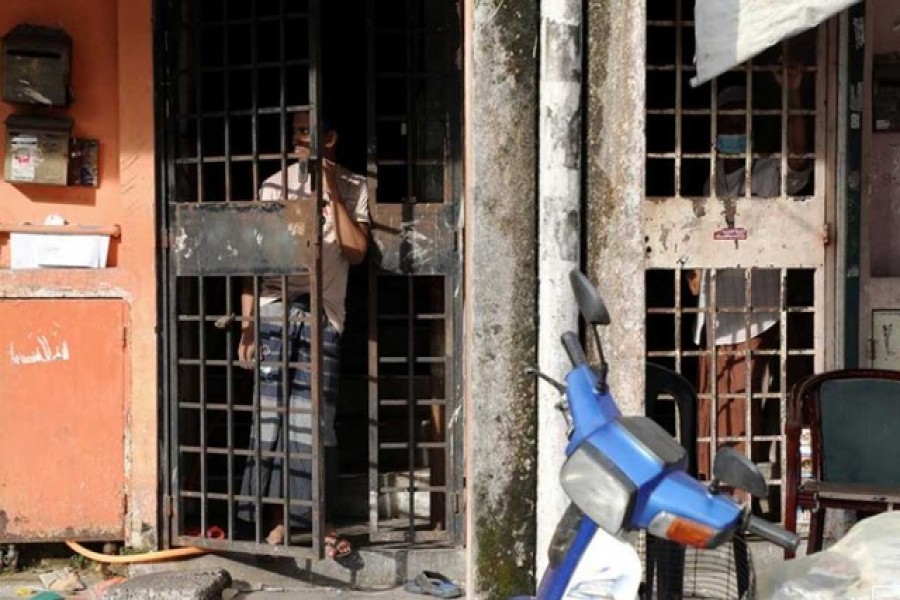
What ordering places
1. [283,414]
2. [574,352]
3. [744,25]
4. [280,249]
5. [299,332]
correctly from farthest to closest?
[299,332] < [283,414] < [280,249] < [744,25] < [574,352]

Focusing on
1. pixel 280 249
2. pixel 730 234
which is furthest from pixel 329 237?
pixel 730 234

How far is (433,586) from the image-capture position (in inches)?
224

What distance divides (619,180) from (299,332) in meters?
2.01

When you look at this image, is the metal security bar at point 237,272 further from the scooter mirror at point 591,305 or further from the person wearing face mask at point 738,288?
the scooter mirror at point 591,305

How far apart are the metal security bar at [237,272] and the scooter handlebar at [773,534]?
301cm

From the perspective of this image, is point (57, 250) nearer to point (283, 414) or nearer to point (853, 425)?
point (283, 414)

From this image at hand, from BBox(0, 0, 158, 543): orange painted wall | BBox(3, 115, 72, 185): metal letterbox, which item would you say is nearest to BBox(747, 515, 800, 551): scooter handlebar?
BBox(0, 0, 158, 543): orange painted wall

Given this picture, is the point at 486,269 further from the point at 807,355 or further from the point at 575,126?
the point at 807,355

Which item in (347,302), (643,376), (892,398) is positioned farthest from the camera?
(347,302)

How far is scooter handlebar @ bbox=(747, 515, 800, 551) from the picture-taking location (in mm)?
2742

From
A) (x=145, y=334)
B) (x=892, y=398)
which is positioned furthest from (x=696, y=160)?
(x=145, y=334)

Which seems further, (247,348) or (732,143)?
(247,348)

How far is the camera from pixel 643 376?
14.6ft

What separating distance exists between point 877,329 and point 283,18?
324 centimetres
